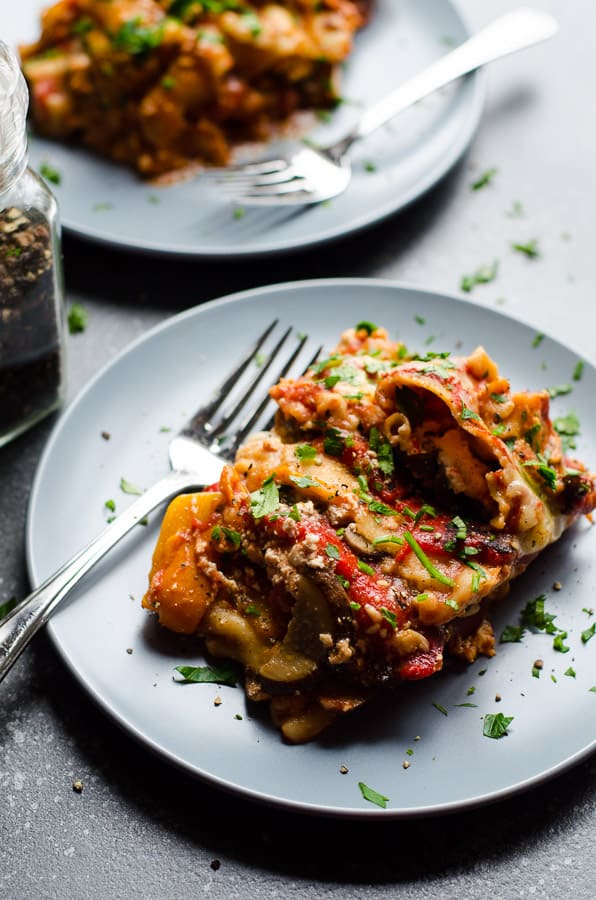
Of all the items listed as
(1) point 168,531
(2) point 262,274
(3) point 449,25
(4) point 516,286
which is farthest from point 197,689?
(3) point 449,25

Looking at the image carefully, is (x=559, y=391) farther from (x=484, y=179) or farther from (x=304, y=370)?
(x=484, y=179)

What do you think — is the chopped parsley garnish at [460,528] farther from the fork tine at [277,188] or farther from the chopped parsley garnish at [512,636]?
the fork tine at [277,188]

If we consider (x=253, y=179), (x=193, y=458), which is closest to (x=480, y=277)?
(x=253, y=179)

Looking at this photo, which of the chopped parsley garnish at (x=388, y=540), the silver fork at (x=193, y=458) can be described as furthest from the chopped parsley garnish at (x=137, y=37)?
the chopped parsley garnish at (x=388, y=540)

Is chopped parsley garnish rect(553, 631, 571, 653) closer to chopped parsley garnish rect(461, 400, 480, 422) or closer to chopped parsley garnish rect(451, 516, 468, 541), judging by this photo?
chopped parsley garnish rect(451, 516, 468, 541)

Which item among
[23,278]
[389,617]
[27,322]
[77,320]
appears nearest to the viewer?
[389,617]

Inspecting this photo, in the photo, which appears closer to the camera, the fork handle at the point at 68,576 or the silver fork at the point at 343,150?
the fork handle at the point at 68,576
